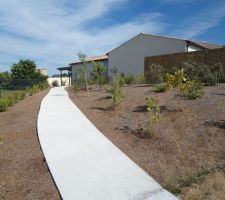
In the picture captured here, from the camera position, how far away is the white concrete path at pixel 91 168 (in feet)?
14.7

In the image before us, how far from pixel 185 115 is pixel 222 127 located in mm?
1344

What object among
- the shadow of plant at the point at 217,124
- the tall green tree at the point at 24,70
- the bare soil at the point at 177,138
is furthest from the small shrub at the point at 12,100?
the tall green tree at the point at 24,70

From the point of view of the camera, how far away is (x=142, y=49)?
99.6 feet

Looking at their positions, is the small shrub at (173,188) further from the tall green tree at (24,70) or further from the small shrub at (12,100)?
the tall green tree at (24,70)

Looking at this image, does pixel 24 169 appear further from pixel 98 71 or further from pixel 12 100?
pixel 98 71

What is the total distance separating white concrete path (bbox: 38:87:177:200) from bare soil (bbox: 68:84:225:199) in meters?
0.26

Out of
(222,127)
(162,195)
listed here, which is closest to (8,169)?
(162,195)

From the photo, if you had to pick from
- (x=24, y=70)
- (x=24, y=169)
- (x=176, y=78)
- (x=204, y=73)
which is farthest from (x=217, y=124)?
(x=24, y=70)

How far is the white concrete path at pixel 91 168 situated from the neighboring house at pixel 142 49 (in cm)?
1941

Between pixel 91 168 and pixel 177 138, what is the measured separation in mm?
2276

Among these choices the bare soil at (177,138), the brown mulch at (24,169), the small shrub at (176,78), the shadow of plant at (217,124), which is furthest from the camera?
the small shrub at (176,78)

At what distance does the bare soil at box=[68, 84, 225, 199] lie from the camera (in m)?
5.00

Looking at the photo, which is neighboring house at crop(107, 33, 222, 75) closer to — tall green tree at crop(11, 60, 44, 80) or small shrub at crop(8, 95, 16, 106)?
tall green tree at crop(11, 60, 44, 80)

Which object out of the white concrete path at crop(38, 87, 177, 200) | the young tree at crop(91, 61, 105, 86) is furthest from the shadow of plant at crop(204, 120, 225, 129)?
the young tree at crop(91, 61, 105, 86)
